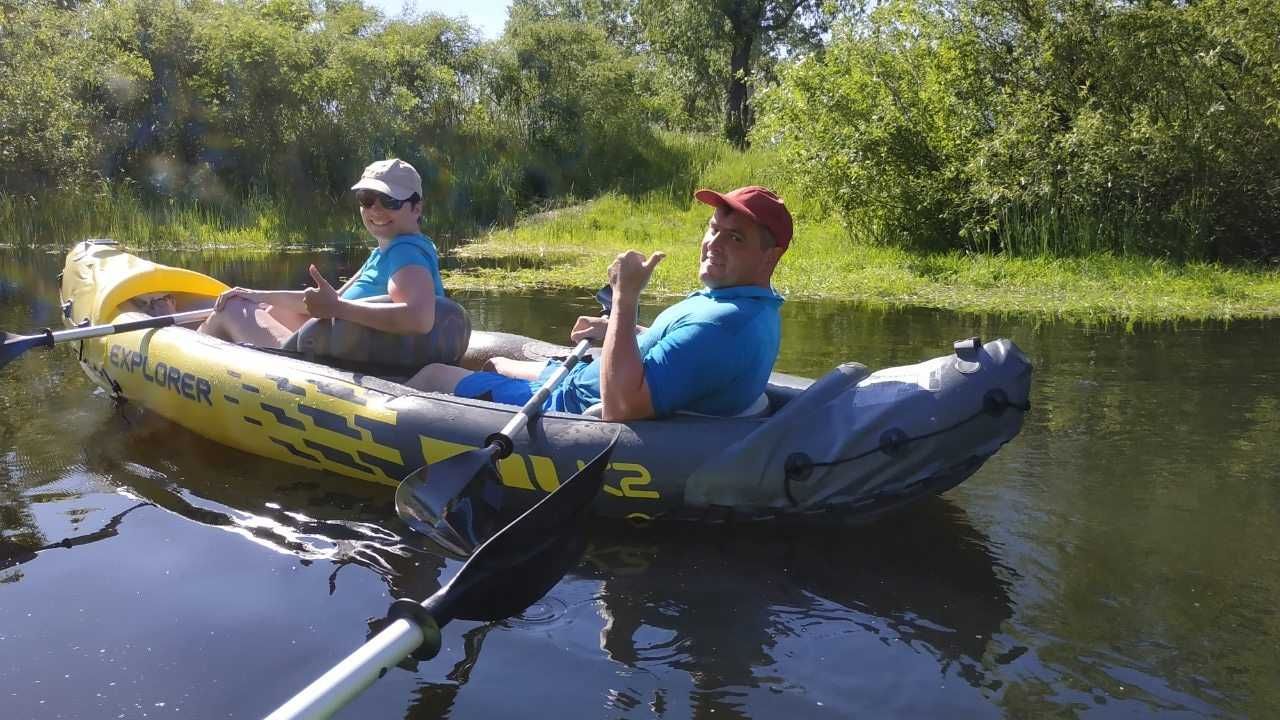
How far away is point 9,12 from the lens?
16062 mm

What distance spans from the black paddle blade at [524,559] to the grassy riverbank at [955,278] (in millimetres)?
5940

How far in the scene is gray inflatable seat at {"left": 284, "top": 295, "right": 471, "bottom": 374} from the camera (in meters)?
4.32

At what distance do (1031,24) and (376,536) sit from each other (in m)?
9.21

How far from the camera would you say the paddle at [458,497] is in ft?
10.5

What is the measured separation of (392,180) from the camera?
4121 mm

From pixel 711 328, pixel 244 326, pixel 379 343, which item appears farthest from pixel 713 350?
pixel 244 326

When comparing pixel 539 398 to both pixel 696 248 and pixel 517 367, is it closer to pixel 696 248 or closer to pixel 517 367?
pixel 517 367

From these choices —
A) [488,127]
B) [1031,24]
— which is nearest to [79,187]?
[488,127]

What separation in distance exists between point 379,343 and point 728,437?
1556 mm

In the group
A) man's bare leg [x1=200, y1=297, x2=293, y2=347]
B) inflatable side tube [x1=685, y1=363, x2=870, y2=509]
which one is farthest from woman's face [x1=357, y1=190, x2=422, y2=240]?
inflatable side tube [x1=685, y1=363, x2=870, y2=509]

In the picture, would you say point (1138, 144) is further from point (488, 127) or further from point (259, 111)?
point (259, 111)

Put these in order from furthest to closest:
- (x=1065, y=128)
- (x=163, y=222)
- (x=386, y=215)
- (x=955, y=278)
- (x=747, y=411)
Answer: (x=163, y=222) < (x=1065, y=128) < (x=955, y=278) < (x=386, y=215) < (x=747, y=411)

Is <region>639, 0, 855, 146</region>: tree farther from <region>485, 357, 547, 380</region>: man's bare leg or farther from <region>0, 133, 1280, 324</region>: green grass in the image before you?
<region>485, 357, 547, 380</region>: man's bare leg

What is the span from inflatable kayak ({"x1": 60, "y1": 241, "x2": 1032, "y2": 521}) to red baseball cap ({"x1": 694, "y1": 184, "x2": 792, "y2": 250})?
1.83 ft
